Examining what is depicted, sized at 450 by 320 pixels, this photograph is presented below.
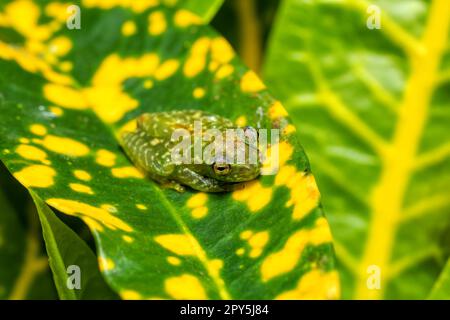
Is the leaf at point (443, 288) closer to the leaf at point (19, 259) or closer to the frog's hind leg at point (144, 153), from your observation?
the frog's hind leg at point (144, 153)

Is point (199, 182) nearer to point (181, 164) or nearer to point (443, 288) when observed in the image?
point (181, 164)

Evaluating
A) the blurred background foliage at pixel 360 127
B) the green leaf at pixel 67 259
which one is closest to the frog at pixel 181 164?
the green leaf at pixel 67 259

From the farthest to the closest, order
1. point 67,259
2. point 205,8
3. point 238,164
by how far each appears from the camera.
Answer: point 205,8
point 238,164
point 67,259

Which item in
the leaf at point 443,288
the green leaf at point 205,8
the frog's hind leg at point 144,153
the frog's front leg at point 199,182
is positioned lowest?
the leaf at point 443,288

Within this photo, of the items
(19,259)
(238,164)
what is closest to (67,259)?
(238,164)

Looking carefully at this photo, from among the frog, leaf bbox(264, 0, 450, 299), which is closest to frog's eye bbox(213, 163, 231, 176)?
the frog

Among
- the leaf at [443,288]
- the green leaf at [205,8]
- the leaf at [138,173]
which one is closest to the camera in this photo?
the leaf at [138,173]

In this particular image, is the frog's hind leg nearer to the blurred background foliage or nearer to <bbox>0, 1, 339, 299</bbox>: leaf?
<bbox>0, 1, 339, 299</bbox>: leaf
